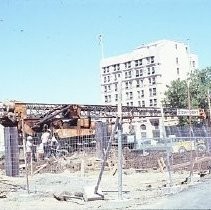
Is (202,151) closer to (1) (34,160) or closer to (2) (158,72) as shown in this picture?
(1) (34,160)

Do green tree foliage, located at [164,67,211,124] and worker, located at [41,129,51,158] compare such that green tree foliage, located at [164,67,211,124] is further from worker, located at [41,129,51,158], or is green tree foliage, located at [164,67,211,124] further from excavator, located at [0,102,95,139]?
worker, located at [41,129,51,158]

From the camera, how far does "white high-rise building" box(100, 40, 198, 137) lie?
367 feet

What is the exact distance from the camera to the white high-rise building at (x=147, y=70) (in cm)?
11181

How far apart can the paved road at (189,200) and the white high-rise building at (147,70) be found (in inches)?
3715

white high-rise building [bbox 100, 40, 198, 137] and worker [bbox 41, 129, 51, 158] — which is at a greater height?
white high-rise building [bbox 100, 40, 198, 137]

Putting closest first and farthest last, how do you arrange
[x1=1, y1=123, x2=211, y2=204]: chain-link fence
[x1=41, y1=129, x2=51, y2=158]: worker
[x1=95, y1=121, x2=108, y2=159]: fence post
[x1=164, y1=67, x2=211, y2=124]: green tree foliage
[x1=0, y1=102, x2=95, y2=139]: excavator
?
[x1=1, y1=123, x2=211, y2=204]: chain-link fence → [x1=95, y1=121, x2=108, y2=159]: fence post → [x1=41, y1=129, x2=51, y2=158]: worker → [x1=0, y1=102, x2=95, y2=139]: excavator → [x1=164, y1=67, x2=211, y2=124]: green tree foliage

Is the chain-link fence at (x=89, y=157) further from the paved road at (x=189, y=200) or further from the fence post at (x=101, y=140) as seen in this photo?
the paved road at (x=189, y=200)

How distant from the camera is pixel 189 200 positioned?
10781 millimetres

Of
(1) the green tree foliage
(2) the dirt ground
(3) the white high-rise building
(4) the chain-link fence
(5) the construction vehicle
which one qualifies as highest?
(3) the white high-rise building

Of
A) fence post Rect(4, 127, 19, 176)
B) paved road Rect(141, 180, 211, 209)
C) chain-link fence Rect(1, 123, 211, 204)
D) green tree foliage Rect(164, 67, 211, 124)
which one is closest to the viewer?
paved road Rect(141, 180, 211, 209)

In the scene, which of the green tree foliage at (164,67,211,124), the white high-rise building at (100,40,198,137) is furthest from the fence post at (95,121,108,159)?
the white high-rise building at (100,40,198,137)

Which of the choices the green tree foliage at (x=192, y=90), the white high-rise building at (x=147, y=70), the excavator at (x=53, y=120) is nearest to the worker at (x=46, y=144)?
the excavator at (x=53, y=120)

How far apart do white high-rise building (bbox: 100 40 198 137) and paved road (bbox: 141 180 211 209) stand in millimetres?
94351

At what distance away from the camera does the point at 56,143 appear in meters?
26.1
